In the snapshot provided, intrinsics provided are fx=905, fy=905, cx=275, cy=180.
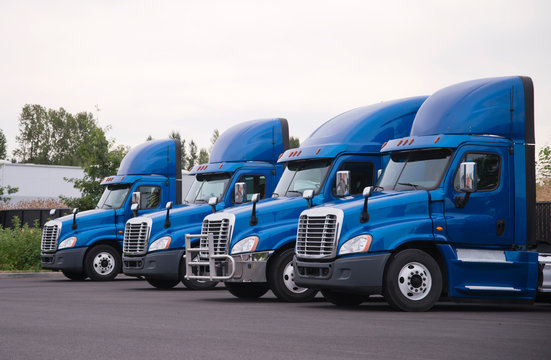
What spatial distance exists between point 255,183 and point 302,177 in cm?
329

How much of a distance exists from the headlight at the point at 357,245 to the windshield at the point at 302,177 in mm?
2822

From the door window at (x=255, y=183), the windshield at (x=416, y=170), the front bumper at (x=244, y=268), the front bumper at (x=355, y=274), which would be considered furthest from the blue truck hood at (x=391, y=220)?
the door window at (x=255, y=183)

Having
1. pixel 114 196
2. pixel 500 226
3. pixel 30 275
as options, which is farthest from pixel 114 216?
pixel 500 226

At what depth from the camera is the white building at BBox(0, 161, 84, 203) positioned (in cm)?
6016

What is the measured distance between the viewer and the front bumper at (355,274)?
13203 mm

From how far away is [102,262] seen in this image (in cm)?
2403

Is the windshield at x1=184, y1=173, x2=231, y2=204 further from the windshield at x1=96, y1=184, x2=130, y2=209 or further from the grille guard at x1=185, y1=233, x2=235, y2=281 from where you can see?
the windshield at x1=96, y1=184, x2=130, y2=209

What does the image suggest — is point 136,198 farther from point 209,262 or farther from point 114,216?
point 209,262

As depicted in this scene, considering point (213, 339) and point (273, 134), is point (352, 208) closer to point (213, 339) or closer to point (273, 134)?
point (213, 339)

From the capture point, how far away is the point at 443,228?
13.5 metres

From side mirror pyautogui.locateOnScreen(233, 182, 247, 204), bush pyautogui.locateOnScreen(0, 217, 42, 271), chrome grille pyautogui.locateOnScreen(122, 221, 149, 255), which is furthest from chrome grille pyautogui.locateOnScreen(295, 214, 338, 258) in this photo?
bush pyautogui.locateOnScreen(0, 217, 42, 271)

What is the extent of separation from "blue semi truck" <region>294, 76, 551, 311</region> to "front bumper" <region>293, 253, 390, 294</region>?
0.01 m

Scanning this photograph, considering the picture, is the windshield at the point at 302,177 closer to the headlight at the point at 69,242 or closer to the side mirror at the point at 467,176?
the side mirror at the point at 467,176

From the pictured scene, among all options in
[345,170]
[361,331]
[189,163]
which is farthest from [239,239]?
[189,163]
